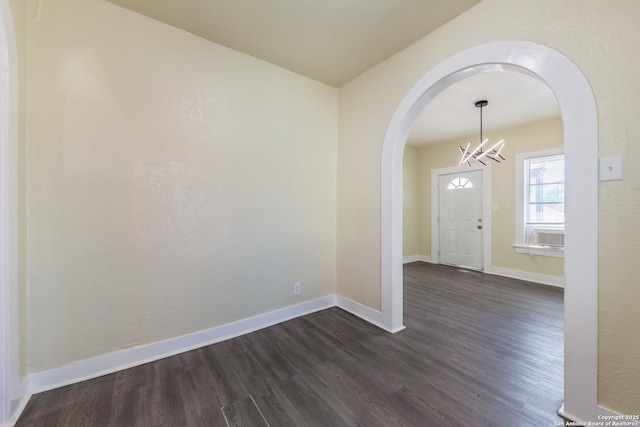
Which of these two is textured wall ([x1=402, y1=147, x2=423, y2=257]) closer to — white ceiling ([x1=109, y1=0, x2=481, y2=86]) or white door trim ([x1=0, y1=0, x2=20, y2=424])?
white ceiling ([x1=109, y1=0, x2=481, y2=86])

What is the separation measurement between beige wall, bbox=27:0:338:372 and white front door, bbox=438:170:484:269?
4.03m

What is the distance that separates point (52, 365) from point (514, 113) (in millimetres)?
5731

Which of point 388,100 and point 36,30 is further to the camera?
point 388,100

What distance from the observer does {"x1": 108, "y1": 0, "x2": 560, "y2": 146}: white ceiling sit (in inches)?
70.1

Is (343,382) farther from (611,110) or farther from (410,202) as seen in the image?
(410,202)

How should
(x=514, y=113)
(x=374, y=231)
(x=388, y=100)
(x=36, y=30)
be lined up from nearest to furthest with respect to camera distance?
(x=36, y=30) → (x=388, y=100) → (x=374, y=231) → (x=514, y=113)

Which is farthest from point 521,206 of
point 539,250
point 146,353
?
point 146,353

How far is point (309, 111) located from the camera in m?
2.78

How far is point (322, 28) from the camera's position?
2004 mm

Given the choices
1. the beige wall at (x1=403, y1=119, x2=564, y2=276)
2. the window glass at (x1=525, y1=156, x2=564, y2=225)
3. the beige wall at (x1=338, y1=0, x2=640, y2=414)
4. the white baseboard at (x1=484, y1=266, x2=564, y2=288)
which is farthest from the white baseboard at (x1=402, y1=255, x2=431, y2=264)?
the beige wall at (x1=338, y1=0, x2=640, y2=414)

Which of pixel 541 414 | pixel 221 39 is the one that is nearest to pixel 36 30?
pixel 221 39

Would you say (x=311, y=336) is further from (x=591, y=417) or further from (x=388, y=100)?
(x=388, y=100)

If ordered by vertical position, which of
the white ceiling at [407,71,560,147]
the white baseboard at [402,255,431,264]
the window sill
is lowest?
the white baseboard at [402,255,431,264]

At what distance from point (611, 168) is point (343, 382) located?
6.42 feet
